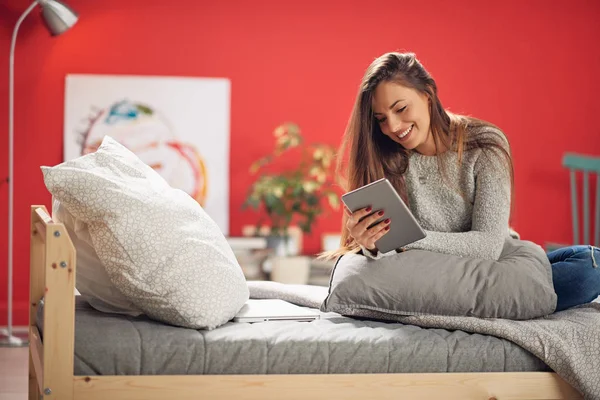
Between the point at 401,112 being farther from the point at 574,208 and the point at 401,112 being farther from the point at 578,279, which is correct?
the point at 574,208

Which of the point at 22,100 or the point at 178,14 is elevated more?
the point at 178,14

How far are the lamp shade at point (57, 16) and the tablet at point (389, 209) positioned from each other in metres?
→ 2.87

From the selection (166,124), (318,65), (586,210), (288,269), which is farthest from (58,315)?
(586,210)

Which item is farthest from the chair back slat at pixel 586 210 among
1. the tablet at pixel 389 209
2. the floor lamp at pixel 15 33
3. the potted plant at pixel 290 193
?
the floor lamp at pixel 15 33

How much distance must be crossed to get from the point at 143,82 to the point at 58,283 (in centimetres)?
314

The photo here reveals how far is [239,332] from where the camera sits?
2.04 metres

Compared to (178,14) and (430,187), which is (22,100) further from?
(430,187)

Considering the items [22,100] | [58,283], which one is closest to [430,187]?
[58,283]

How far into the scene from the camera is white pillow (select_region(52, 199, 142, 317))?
2.15 m

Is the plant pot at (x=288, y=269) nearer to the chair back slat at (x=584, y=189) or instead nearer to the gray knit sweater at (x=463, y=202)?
the chair back slat at (x=584, y=189)

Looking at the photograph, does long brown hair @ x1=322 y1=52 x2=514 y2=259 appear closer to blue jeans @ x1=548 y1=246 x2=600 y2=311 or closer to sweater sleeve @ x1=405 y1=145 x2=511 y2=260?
sweater sleeve @ x1=405 y1=145 x2=511 y2=260

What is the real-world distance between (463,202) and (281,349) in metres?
0.78

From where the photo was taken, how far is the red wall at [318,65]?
4809 mm

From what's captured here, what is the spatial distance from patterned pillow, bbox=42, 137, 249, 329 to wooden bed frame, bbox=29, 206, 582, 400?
0.44ft
